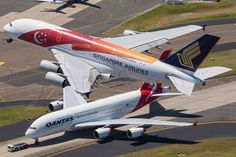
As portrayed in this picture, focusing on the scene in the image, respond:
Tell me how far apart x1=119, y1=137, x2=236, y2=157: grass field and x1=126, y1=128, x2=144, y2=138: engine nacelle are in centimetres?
396

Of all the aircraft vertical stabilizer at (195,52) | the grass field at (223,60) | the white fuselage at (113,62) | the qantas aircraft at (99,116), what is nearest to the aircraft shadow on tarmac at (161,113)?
the qantas aircraft at (99,116)

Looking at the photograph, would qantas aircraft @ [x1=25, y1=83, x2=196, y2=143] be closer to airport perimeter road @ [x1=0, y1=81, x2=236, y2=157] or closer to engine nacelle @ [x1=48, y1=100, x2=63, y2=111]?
airport perimeter road @ [x1=0, y1=81, x2=236, y2=157]

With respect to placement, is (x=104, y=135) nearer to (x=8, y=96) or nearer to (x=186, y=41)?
(x=8, y=96)

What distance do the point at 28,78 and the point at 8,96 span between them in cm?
1040

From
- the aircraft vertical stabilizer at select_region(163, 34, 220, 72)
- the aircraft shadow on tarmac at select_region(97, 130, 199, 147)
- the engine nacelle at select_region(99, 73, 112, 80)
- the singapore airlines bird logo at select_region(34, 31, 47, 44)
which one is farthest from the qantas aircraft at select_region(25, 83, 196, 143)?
the singapore airlines bird logo at select_region(34, 31, 47, 44)

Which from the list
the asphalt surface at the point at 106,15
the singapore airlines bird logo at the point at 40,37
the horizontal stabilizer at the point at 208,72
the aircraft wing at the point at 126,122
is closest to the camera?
the aircraft wing at the point at 126,122

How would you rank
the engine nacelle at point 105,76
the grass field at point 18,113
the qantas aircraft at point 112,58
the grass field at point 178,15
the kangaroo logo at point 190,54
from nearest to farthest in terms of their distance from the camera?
the kangaroo logo at point 190,54 → the qantas aircraft at point 112,58 → the grass field at point 18,113 → the engine nacelle at point 105,76 → the grass field at point 178,15

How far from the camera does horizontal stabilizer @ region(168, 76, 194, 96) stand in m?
90.4

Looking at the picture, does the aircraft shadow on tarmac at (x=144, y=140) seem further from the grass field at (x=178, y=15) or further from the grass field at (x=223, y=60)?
the grass field at (x=178, y=15)

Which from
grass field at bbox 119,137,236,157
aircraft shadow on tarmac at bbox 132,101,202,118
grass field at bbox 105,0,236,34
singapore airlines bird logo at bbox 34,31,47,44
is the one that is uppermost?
grass field at bbox 105,0,236,34

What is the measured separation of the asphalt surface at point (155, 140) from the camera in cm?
8369

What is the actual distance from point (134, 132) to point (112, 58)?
24214 mm

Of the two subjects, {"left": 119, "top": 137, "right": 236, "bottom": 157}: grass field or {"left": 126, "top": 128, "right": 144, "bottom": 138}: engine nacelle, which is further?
{"left": 126, "top": 128, "right": 144, "bottom": 138}: engine nacelle

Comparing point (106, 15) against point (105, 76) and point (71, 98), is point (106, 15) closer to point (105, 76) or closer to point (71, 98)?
point (105, 76)
